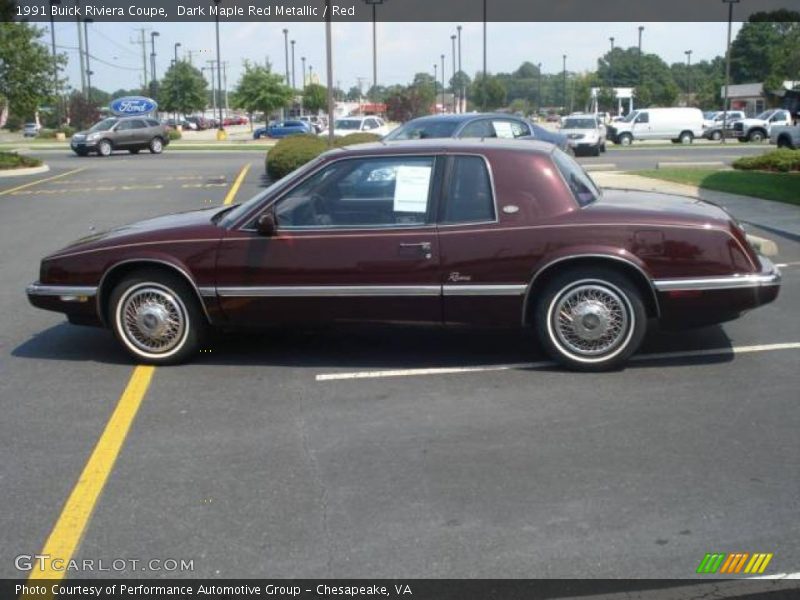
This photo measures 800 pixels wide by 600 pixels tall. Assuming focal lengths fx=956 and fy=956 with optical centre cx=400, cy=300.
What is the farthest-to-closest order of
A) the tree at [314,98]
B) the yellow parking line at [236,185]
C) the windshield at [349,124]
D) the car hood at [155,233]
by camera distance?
1. the tree at [314,98]
2. the windshield at [349,124]
3. the yellow parking line at [236,185]
4. the car hood at [155,233]

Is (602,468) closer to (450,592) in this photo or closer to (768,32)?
(450,592)

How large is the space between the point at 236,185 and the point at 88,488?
17.6 meters

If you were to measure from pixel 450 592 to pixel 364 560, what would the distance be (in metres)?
0.44

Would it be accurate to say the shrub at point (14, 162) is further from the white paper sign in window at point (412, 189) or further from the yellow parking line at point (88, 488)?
the white paper sign in window at point (412, 189)

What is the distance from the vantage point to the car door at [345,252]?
6527 mm

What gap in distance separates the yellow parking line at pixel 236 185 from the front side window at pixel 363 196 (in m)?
11.1

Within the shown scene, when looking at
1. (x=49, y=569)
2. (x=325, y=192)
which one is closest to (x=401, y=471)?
(x=49, y=569)

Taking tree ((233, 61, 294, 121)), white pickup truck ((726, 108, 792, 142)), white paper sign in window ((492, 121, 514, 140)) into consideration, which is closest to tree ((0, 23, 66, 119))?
white paper sign in window ((492, 121, 514, 140))

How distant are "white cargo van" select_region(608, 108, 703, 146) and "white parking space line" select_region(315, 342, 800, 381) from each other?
40774 millimetres

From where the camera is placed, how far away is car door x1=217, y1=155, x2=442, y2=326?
21.4 ft

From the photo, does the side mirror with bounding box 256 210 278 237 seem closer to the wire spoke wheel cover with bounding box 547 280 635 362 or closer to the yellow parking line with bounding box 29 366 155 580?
the yellow parking line with bounding box 29 366 155 580

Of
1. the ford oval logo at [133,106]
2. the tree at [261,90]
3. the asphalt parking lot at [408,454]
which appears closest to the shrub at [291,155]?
the asphalt parking lot at [408,454]

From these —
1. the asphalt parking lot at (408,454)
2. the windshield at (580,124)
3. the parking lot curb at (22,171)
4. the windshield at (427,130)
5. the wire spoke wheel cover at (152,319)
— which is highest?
the windshield at (580,124)

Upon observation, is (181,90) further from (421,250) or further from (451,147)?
(421,250)
